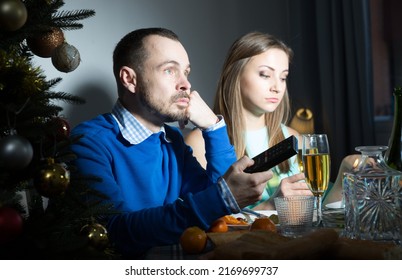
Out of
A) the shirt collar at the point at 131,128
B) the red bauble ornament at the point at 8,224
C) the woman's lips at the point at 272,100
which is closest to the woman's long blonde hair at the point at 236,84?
the woman's lips at the point at 272,100

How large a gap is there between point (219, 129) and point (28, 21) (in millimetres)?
983

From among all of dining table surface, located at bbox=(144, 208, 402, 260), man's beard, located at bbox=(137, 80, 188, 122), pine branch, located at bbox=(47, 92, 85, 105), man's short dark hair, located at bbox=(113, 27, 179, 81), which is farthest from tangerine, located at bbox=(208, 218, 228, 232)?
man's short dark hair, located at bbox=(113, 27, 179, 81)

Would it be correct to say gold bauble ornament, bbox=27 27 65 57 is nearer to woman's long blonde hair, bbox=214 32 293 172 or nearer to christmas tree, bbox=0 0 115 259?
christmas tree, bbox=0 0 115 259

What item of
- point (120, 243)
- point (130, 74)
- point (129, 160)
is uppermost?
point (130, 74)

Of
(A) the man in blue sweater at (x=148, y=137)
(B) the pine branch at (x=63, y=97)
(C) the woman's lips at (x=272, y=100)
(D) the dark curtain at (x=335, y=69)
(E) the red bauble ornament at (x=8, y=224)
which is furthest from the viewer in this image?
(D) the dark curtain at (x=335, y=69)

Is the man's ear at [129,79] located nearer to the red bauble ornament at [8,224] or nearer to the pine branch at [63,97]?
the pine branch at [63,97]

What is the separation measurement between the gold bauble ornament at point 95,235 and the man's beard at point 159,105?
0.67 meters

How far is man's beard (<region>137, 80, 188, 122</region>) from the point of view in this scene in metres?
1.73

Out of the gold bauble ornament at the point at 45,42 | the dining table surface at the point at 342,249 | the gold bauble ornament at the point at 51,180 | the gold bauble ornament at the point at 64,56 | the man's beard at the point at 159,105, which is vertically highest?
the gold bauble ornament at the point at 45,42

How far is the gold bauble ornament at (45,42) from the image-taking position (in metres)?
1.11

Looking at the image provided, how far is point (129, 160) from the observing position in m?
1.66

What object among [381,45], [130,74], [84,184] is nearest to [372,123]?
[381,45]

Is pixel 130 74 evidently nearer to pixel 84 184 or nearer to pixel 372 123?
pixel 84 184

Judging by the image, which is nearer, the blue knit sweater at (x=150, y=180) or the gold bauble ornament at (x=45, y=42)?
the gold bauble ornament at (x=45, y=42)
